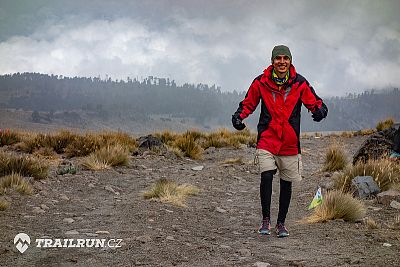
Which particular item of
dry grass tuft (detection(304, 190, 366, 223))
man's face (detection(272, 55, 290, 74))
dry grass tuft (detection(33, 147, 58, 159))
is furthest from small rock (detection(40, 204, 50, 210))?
dry grass tuft (detection(33, 147, 58, 159))

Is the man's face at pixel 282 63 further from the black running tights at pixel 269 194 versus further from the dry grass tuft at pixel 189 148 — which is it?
the dry grass tuft at pixel 189 148

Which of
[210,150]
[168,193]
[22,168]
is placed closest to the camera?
[168,193]

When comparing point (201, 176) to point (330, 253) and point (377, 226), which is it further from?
point (330, 253)

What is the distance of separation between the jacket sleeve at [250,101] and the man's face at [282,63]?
31cm

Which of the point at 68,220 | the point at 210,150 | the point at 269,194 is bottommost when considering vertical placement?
the point at 68,220

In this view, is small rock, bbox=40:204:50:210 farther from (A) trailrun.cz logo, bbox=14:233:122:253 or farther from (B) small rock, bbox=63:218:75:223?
(A) trailrun.cz logo, bbox=14:233:122:253

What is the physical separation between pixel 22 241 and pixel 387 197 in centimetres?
529

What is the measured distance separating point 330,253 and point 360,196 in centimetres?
316

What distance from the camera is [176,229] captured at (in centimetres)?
521

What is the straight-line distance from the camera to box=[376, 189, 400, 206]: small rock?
6.65m

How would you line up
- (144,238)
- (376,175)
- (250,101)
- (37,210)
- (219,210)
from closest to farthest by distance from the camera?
1. (144,238)
2. (250,101)
3. (37,210)
4. (219,210)
5. (376,175)

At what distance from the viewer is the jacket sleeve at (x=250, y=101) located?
523cm

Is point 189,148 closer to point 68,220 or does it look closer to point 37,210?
point 37,210

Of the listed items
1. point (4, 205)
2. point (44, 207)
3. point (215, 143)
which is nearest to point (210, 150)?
point (215, 143)
